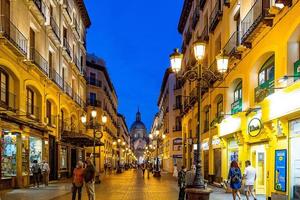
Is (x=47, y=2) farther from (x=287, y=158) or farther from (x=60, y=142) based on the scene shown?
(x=287, y=158)

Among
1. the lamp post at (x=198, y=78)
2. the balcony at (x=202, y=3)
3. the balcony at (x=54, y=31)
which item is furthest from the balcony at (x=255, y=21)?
the balcony at (x=54, y=31)

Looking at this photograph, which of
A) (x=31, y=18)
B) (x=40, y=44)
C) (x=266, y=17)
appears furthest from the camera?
(x=40, y=44)

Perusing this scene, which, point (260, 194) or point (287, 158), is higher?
point (287, 158)

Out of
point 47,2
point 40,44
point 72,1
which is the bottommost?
point 40,44

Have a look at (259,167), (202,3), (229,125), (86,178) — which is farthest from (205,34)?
(86,178)

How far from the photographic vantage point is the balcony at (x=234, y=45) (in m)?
24.3

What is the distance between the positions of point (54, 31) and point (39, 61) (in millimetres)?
5141

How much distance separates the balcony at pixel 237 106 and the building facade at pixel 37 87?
11.3 meters

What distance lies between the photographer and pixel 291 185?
1648cm

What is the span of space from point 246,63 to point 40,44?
1548 cm

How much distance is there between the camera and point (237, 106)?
2580 centimetres

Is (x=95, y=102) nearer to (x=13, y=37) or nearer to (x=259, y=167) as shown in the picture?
(x=13, y=37)

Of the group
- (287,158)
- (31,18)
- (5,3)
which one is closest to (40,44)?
(31,18)

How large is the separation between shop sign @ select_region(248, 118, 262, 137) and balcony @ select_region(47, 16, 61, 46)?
1834 centimetres
